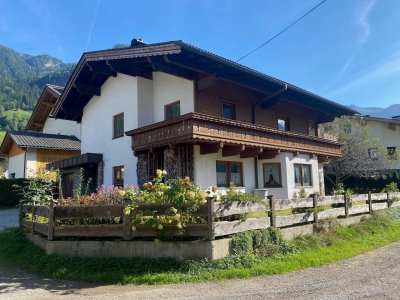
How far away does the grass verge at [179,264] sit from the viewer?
706 cm

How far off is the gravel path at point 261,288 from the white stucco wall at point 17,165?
73.2 feet

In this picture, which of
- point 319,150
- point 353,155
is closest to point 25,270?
point 319,150

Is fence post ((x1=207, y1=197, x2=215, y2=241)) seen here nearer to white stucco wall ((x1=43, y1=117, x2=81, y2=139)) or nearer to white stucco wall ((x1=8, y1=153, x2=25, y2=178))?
white stucco wall ((x1=8, y1=153, x2=25, y2=178))

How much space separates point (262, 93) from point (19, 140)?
19375mm

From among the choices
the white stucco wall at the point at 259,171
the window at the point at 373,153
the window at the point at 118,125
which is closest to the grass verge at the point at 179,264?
the white stucco wall at the point at 259,171

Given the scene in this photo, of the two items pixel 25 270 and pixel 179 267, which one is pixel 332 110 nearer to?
pixel 179 267

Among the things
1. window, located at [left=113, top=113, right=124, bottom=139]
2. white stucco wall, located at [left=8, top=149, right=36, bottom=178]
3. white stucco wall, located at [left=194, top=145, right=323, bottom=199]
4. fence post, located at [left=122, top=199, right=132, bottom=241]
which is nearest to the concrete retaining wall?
fence post, located at [left=122, top=199, right=132, bottom=241]

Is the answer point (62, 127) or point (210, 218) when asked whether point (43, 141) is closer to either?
point (62, 127)

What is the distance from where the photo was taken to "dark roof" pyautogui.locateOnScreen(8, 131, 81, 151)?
1040 inches

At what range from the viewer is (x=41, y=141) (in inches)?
1078

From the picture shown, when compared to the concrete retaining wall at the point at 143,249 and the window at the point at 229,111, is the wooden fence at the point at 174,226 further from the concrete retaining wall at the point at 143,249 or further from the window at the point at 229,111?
the window at the point at 229,111

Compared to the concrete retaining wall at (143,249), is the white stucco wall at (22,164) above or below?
above

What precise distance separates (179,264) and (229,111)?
10560 mm

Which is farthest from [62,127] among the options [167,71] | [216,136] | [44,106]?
[216,136]
